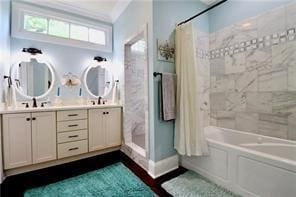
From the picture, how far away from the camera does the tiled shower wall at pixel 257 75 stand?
187cm

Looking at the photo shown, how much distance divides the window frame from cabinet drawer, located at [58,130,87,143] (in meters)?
1.56

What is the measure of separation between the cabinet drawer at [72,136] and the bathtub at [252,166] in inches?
61.4

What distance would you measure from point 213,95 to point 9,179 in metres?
3.10

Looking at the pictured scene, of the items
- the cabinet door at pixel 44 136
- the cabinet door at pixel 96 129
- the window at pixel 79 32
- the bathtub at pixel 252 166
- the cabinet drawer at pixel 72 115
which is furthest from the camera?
the window at pixel 79 32

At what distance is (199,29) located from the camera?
2.66 meters

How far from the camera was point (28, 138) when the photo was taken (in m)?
2.11

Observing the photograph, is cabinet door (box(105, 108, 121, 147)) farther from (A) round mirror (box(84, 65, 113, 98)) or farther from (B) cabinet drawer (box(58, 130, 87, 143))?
(A) round mirror (box(84, 65, 113, 98))

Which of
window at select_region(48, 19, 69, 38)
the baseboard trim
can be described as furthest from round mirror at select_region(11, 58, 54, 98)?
the baseboard trim

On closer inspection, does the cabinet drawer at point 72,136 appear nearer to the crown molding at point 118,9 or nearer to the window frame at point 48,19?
the window frame at point 48,19

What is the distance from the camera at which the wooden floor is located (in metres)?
1.78

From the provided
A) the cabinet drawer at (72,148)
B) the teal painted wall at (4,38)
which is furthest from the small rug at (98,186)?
the teal painted wall at (4,38)

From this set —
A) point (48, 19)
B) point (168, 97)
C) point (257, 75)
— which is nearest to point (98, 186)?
point (168, 97)

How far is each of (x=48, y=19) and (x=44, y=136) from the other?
193cm

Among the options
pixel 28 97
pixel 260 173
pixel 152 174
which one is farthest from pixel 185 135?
pixel 28 97
